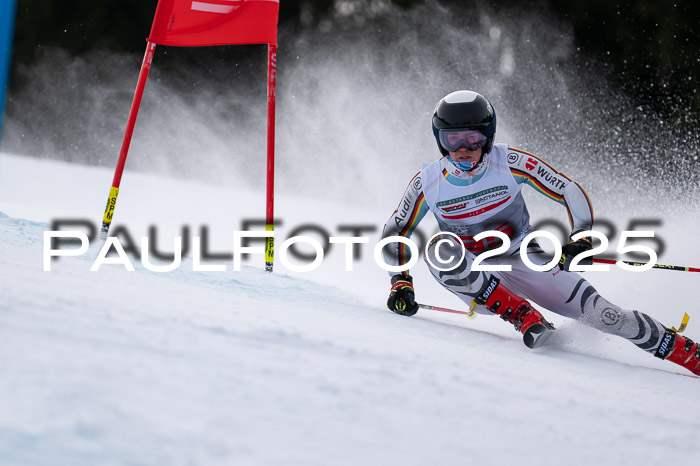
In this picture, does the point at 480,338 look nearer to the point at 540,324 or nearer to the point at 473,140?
the point at 540,324

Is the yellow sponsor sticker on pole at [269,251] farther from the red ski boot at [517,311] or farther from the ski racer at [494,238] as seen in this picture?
the red ski boot at [517,311]

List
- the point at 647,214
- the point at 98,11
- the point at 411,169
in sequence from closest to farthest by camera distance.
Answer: the point at 647,214
the point at 411,169
the point at 98,11

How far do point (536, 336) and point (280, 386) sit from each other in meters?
1.52

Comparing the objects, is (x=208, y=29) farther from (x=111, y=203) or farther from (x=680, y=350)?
(x=680, y=350)

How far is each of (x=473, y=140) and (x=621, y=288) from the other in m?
2.17

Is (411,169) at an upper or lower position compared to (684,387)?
upper

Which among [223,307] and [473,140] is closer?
[223,307]

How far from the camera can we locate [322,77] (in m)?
15.6

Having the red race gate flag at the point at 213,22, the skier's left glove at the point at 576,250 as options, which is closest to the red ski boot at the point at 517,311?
the skier's left glove at the point at 576,250

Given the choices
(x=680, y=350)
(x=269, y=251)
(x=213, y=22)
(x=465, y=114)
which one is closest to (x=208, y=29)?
(x=213, y=22)

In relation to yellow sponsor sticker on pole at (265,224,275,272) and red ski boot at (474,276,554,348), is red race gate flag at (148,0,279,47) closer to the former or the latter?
yellow sponsor sticker on pole at (265,224,275,272)

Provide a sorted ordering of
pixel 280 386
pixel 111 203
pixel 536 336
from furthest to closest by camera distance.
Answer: pixel 111 203 < pixel 536 336 < pixel 280 386

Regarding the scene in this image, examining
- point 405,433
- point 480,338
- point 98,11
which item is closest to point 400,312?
point 480,338

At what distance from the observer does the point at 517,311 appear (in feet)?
9.82
